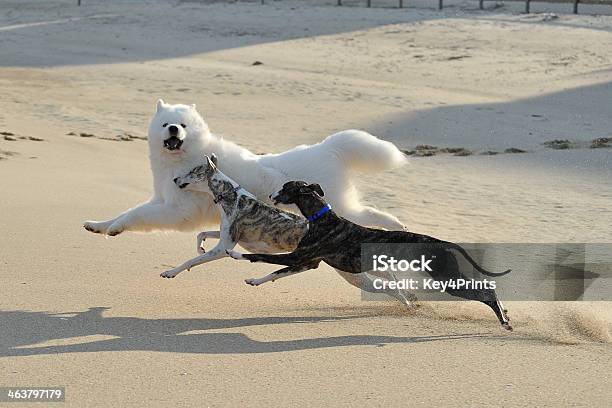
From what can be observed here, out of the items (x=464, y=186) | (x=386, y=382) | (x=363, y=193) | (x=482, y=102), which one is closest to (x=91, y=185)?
(x=363, y=193)

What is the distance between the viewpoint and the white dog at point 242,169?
775 cm

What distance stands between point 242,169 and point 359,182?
13.7 feet

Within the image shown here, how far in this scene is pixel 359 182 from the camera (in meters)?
11.9

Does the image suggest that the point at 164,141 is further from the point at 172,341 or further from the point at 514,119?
the point at 514,119

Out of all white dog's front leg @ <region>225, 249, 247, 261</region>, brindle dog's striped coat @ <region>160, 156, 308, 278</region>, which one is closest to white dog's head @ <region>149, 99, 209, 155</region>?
brindle dog's striped coat @ <region>160, 156, 308, 278</region>

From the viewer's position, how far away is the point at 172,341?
19.8ft

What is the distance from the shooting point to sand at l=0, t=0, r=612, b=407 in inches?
214

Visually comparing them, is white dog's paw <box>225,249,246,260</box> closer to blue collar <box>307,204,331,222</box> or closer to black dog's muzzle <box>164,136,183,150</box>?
blue collar <box>307,204,331,222</box>

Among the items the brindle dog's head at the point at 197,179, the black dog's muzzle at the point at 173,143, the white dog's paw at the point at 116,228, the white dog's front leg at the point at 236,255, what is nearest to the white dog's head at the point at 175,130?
the black dog's muzzle at the point at 173,143

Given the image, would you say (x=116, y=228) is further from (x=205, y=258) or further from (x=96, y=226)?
(x=205, y=258)

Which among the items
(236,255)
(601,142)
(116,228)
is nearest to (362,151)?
(236,255)

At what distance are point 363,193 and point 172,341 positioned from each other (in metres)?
5.61

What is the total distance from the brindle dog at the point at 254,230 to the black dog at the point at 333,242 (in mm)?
375

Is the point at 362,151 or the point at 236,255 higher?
the point at 362,151
